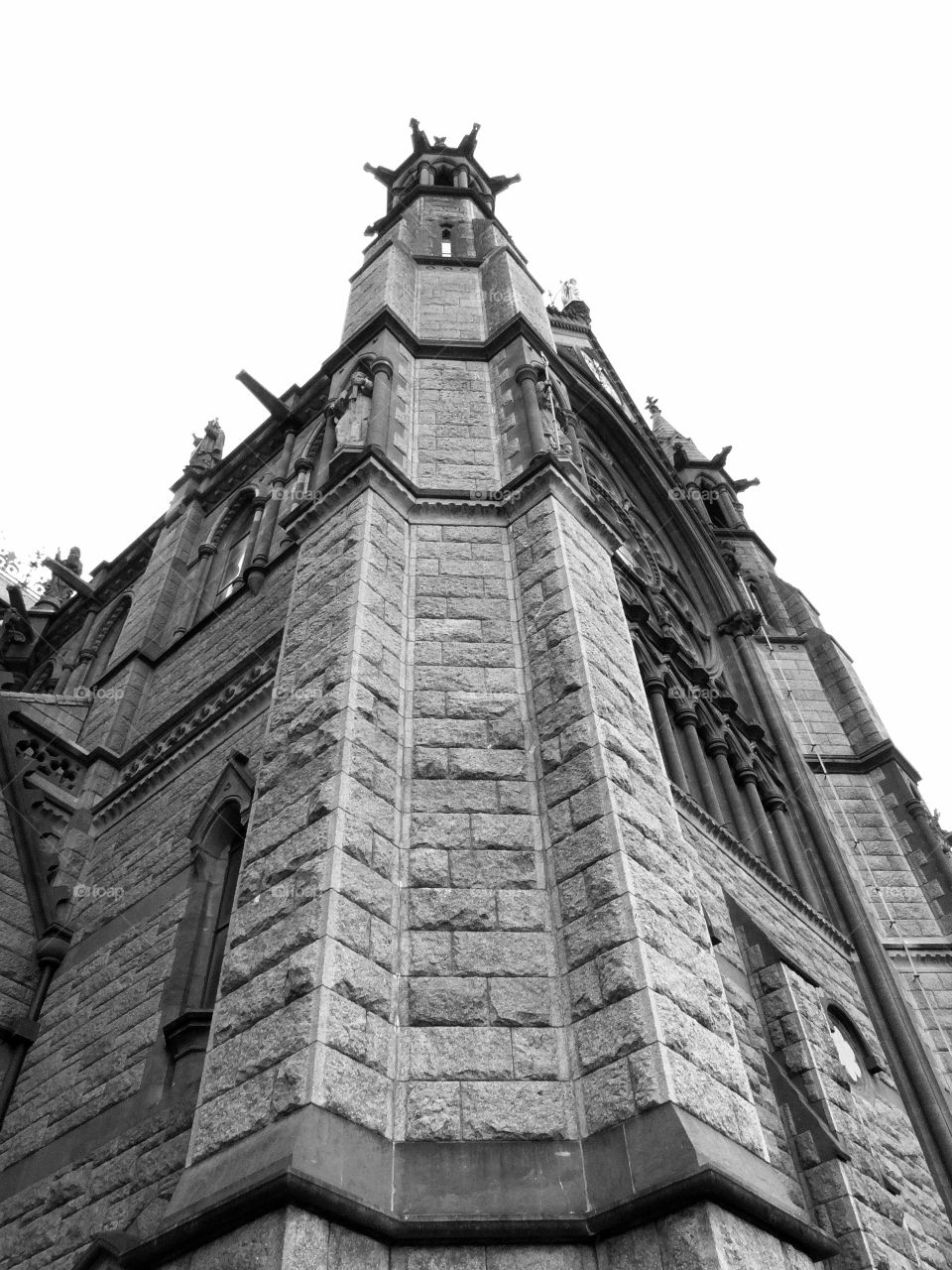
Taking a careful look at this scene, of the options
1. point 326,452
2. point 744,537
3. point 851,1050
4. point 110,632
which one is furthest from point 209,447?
point 851,1050

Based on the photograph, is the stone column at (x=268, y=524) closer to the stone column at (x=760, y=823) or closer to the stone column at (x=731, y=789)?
the stone column at (x=731, y=789)

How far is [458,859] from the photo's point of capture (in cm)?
532

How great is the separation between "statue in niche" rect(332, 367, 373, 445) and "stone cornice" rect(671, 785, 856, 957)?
431cm

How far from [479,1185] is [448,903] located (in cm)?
135

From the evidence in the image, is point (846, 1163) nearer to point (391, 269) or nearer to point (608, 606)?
point (608, 606)

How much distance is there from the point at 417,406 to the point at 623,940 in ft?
20.7

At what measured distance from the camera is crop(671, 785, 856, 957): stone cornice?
9.71 meters

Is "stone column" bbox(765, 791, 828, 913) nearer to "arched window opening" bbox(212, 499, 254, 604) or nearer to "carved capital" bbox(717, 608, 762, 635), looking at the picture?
"carved capital" bbox(717, 608, 762, 635)

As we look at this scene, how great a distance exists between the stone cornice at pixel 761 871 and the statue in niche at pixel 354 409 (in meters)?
4.31

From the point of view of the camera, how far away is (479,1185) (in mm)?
4047

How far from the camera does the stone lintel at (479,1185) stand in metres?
3.61

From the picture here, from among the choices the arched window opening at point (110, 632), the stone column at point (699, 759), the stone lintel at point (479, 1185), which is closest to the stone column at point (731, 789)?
the stone column at point (699, 759)

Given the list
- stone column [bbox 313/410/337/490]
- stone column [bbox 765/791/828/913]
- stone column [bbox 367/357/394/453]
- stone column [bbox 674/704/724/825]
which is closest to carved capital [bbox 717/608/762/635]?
stone column [bbox 765/791/828/913]

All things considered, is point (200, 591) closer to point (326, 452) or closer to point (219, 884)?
point (326, 452)
